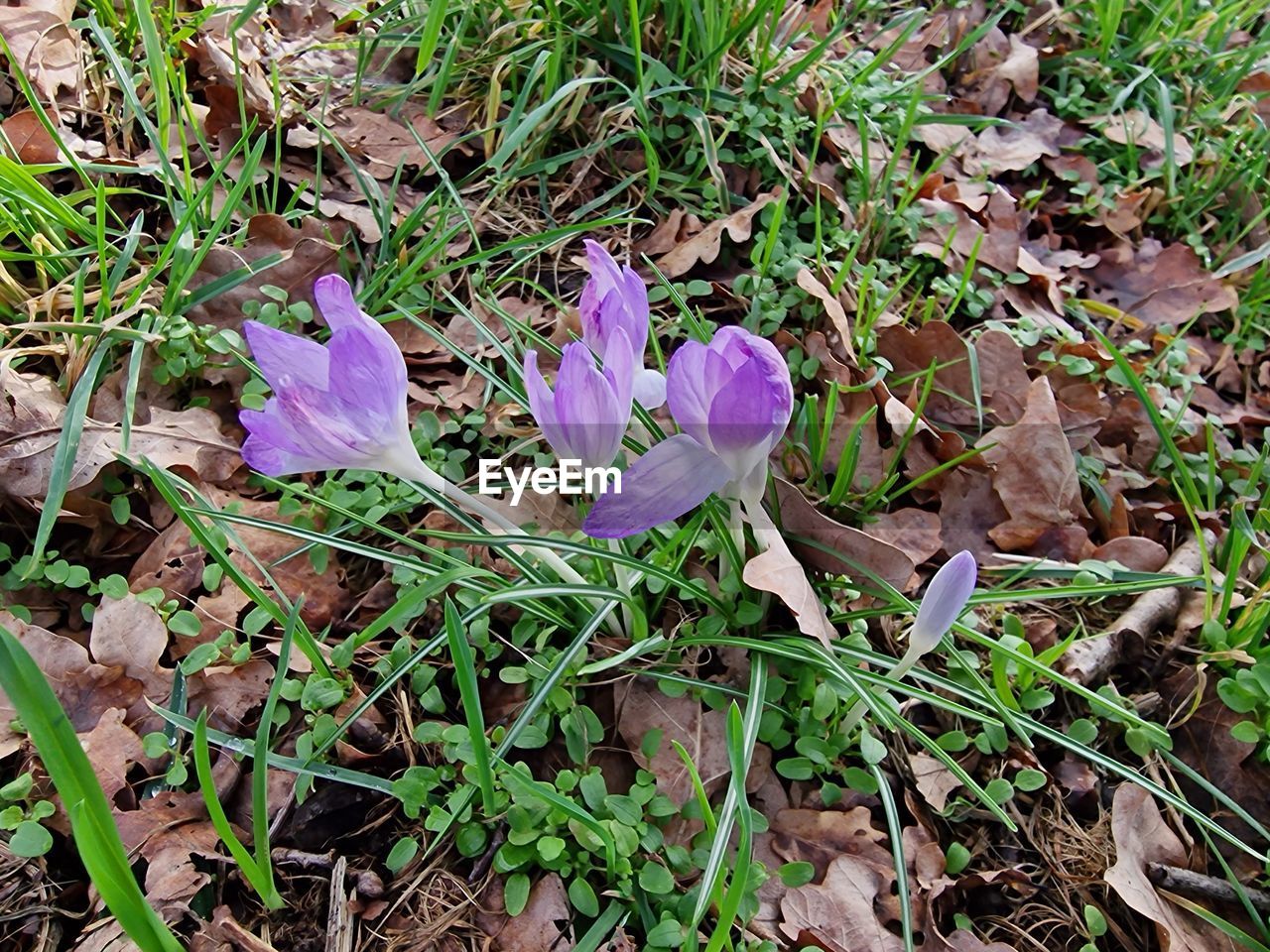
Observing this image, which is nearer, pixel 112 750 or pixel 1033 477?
pixel 112 750

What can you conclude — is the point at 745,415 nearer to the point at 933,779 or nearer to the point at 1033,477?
the point at 933,779

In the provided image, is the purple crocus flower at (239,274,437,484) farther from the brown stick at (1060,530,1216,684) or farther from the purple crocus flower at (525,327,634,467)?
the brown stick at (1060,530,1216,684)

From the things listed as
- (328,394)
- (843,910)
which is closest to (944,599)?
(843,910)

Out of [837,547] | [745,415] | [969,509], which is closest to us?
[745,415]

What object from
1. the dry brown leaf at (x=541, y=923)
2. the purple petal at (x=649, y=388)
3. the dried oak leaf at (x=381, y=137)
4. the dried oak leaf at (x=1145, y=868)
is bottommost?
the dry brown leaf at (x=541, y=923)

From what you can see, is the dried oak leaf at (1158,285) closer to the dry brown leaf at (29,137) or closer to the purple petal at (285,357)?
the purple petal at (285,357)

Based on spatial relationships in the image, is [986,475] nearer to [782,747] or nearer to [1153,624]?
[1153,624]

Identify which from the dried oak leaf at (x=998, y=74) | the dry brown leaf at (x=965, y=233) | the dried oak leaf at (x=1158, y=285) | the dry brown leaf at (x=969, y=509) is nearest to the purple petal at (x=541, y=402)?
the dry brown leaf at (x=969, y=509)
